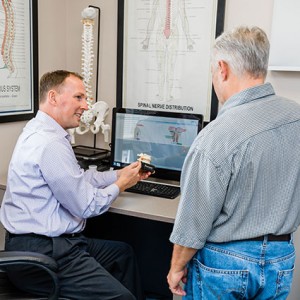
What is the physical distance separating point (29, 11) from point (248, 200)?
1.85 m

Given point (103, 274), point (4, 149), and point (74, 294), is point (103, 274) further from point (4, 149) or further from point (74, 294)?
point (4, 149)

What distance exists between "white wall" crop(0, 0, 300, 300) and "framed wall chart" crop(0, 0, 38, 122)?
82mm

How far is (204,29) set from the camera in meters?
2.31

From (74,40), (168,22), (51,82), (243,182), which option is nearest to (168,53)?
(168,22)

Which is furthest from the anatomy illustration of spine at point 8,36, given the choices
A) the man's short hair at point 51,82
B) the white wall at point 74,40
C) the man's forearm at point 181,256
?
the man's forearm at point 181,256

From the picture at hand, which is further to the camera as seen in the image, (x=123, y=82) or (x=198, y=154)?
(x=123, y=82)

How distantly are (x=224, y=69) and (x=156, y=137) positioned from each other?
1002 mm

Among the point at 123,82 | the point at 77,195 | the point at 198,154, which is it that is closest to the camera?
the point at 198,154

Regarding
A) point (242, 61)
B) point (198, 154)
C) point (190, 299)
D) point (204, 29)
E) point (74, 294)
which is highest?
point (204, 29)

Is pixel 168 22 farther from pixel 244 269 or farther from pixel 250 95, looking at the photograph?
pixel 244 269

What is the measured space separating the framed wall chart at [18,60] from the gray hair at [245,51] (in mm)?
1478

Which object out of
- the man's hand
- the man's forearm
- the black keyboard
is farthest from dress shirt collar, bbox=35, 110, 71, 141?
the man's forearm

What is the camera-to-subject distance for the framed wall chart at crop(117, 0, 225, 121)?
2.33 m

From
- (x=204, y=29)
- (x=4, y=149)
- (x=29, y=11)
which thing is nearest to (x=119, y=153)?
(x=4, y=149)
